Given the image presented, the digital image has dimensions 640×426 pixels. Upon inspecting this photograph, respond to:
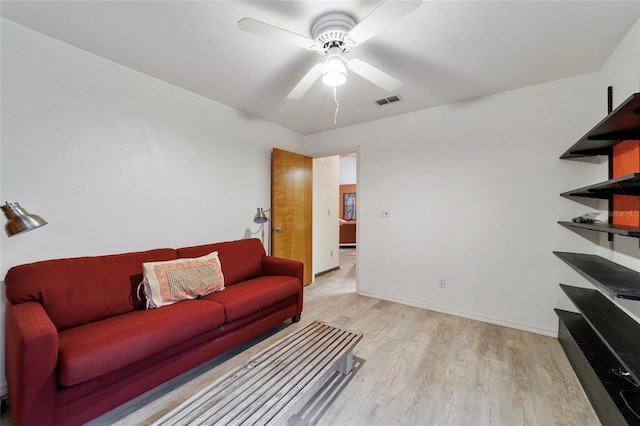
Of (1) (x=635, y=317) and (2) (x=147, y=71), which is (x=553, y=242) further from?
(2) (x=147, y=71)

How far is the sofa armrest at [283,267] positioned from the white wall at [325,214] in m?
1.58

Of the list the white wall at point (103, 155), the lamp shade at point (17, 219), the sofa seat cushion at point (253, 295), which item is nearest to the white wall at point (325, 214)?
the white wall at point (103, 155)

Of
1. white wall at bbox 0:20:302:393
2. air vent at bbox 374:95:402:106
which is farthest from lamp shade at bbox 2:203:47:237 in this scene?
air vent at bbox 374:95:402:106

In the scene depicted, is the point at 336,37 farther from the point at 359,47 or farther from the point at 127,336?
the point at 127,336

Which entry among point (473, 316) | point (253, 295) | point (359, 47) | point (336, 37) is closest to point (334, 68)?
point (336, 37)

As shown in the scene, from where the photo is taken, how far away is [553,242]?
2453mm

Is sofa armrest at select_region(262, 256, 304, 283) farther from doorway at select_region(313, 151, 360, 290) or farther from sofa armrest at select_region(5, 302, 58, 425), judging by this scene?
sofa armrest at select_region(5, 302, 58, 425)

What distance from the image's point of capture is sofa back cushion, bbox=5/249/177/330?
1.61 m

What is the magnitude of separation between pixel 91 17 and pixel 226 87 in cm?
108

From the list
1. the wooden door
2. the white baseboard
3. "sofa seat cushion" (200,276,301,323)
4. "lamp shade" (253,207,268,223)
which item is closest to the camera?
"sofa seat cushion" (200,276,301,323)

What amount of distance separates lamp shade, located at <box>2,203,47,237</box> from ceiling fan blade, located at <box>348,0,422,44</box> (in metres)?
2.33

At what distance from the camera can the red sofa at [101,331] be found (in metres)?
1.25

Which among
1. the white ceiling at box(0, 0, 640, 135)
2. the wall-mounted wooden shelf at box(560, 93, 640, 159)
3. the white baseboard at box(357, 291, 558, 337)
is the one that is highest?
the white ceiling at box(0, 0, 640, 135)

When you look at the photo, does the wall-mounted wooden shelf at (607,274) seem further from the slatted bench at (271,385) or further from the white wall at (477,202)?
the slatted bench at (271,385)
